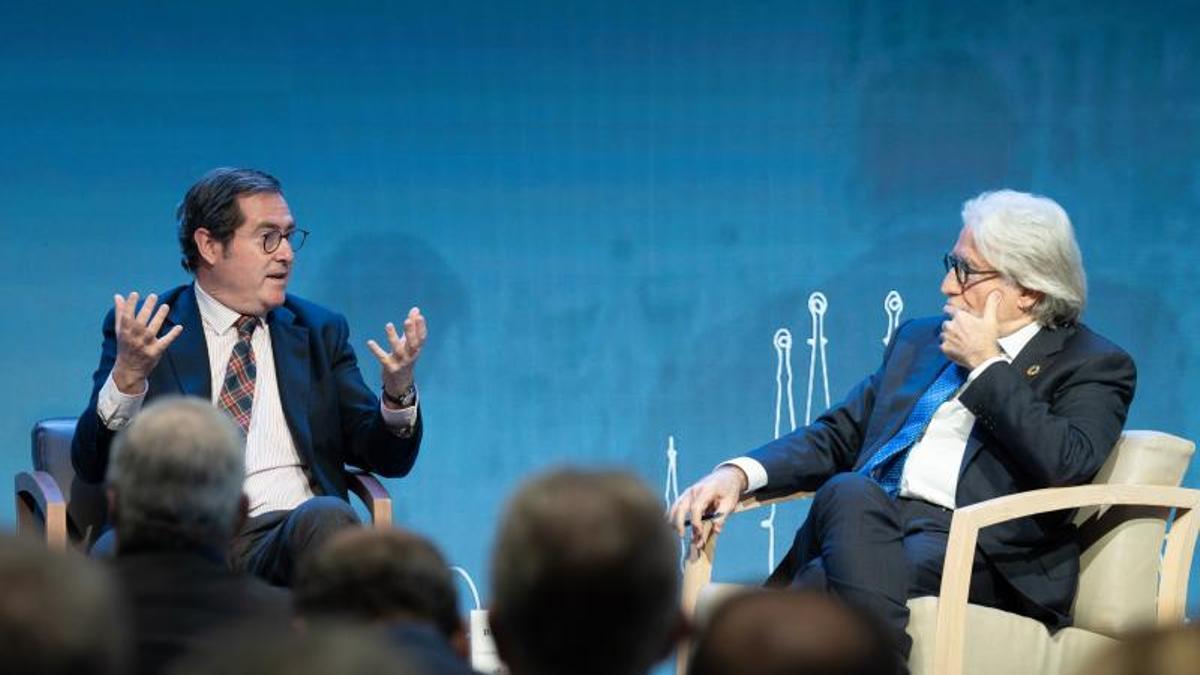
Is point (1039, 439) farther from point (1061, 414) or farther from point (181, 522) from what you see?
point (181, 522)

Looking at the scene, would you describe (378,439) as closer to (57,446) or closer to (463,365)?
(57,446)

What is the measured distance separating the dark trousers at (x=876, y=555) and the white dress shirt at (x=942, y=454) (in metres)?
0.07

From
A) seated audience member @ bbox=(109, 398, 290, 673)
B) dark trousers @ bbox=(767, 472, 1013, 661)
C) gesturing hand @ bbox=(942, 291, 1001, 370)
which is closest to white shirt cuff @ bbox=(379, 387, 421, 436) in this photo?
dark trousers @ bbox=(767, 472, 1013, 661)

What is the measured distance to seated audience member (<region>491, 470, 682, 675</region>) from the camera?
1.87 m

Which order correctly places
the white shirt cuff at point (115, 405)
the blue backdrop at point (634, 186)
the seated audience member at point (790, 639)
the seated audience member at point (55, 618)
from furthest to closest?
the blue backdrop at point (634, 186) → the white shirt cuff at point (115, 405) → the seated audience member at point (790, 639) → the seated audience member at point (55, 618)

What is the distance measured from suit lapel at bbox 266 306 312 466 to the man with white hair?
2.99 ft

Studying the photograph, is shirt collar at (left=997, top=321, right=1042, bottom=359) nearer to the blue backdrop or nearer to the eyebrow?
the blue backdrop

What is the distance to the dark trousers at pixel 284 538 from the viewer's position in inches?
153

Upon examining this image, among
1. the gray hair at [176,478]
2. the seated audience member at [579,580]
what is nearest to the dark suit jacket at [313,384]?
the gray hair at [176,478]

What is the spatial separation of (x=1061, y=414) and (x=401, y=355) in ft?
4.88

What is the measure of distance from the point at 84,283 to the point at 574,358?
4.72 feet

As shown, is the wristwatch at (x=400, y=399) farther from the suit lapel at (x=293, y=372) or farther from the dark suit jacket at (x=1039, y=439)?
the dark suit jacket at (x=1039, y=439)

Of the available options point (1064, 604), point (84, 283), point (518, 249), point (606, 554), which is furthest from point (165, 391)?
point (606, 554)

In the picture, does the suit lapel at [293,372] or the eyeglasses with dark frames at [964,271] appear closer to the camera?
the eyeglasses with dark frames at [964,271]
